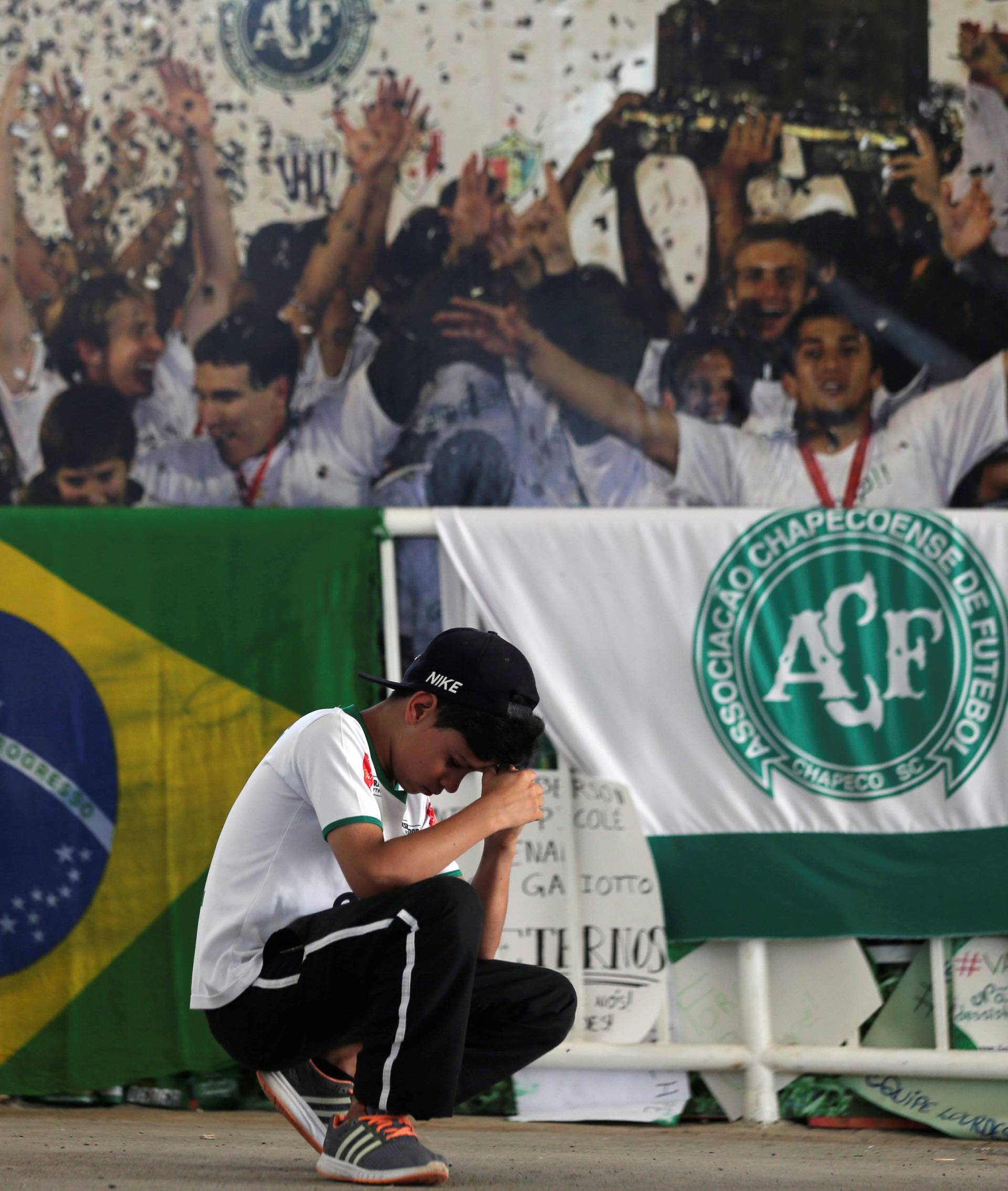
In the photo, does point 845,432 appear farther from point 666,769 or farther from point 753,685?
point 666,769

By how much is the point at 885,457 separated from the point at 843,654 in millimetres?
764

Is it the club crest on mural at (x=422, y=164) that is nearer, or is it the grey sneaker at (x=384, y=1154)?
the grey sneaker at (x=384, y=1154)

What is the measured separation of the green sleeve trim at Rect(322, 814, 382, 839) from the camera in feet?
6.44

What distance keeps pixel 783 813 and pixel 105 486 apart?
230 cm

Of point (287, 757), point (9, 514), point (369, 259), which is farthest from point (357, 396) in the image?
point (287, 757)

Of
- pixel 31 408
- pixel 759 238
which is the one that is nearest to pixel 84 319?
pixel 31 408

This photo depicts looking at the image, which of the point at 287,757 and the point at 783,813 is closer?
the point at 287,757

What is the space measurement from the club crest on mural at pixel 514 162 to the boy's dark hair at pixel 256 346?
2.63ft

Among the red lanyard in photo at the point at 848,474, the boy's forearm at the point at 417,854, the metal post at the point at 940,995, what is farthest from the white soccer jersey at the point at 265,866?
the red lanyard in photo at the point at 848,474

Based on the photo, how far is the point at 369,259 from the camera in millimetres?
3900

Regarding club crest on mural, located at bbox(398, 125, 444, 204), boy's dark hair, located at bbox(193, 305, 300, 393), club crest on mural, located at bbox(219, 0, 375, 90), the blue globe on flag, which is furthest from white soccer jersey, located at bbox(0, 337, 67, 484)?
club crest on mural, located at bbox(398, 125, 444, 204)

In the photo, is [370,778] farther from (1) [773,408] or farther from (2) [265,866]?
(1) [773,408]

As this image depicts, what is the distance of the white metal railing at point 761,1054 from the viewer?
123 inches

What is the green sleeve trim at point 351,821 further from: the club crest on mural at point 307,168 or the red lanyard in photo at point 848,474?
the club crest on mural at point 307,168
